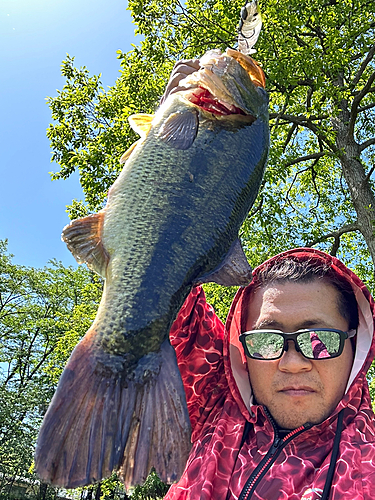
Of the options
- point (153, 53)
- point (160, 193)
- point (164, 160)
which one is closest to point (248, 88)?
point (164, 160)

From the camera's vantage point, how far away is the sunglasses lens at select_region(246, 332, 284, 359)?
71.5 inches

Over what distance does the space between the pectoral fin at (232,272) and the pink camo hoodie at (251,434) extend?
529 mm

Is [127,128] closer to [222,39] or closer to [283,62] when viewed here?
[222,39]

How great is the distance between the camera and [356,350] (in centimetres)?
191

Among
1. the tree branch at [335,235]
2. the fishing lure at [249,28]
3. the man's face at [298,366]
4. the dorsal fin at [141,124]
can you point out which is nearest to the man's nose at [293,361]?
the man's face at [298,366]

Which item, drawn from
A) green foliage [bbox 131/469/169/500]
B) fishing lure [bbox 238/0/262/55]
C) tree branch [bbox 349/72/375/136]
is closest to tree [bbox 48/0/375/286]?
tree branch [bbox 349/72/375/136]

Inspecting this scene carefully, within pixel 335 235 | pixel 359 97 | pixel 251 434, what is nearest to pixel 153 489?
pixel 335 235

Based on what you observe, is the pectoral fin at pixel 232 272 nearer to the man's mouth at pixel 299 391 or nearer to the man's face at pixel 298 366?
the man's face at pixel 298 366

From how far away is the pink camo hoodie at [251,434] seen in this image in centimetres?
158

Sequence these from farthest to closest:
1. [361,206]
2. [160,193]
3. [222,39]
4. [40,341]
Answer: [40,341] < [361,206] < [222,39] < [160,193]

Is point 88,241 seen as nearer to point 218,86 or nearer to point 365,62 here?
point 218,86

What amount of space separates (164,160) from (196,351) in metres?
1.06

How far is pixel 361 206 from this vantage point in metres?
8.43

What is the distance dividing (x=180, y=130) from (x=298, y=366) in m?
1.12
